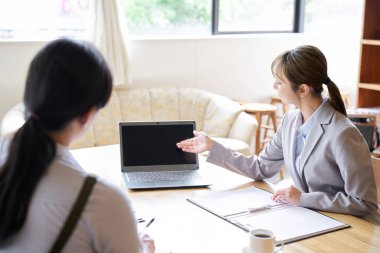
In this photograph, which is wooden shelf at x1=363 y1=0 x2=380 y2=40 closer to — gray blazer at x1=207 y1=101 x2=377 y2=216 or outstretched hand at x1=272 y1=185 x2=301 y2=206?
gray blazer at x1=207 y1=101 x2=377 y2=216

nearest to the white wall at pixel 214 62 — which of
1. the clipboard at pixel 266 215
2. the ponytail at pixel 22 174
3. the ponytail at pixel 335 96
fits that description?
the clipboard at pixel 266 215

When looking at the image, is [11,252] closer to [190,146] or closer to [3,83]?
[190,146]

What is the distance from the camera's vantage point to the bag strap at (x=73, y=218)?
105 centimetres

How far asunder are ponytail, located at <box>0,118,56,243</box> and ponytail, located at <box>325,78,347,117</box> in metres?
1.27

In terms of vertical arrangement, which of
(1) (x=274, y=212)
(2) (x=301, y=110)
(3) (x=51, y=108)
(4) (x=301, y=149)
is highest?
(3) (x=51, y=108)

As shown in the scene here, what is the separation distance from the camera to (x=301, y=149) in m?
2.18

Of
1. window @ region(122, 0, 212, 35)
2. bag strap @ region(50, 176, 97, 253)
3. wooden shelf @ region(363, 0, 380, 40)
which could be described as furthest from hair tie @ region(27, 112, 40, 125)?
window @ region(122, 0, 212, 35)

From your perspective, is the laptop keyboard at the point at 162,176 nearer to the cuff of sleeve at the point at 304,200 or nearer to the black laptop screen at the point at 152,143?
the black laptop screen at the point at 152,143

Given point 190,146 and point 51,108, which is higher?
point 51,108

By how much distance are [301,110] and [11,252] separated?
1363 mm

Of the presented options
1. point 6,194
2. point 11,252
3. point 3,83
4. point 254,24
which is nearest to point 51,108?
point 6,194

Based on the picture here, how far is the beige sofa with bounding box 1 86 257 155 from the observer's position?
4168mm

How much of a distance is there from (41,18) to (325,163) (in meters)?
2.98

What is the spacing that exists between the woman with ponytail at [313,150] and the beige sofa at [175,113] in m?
1.76
